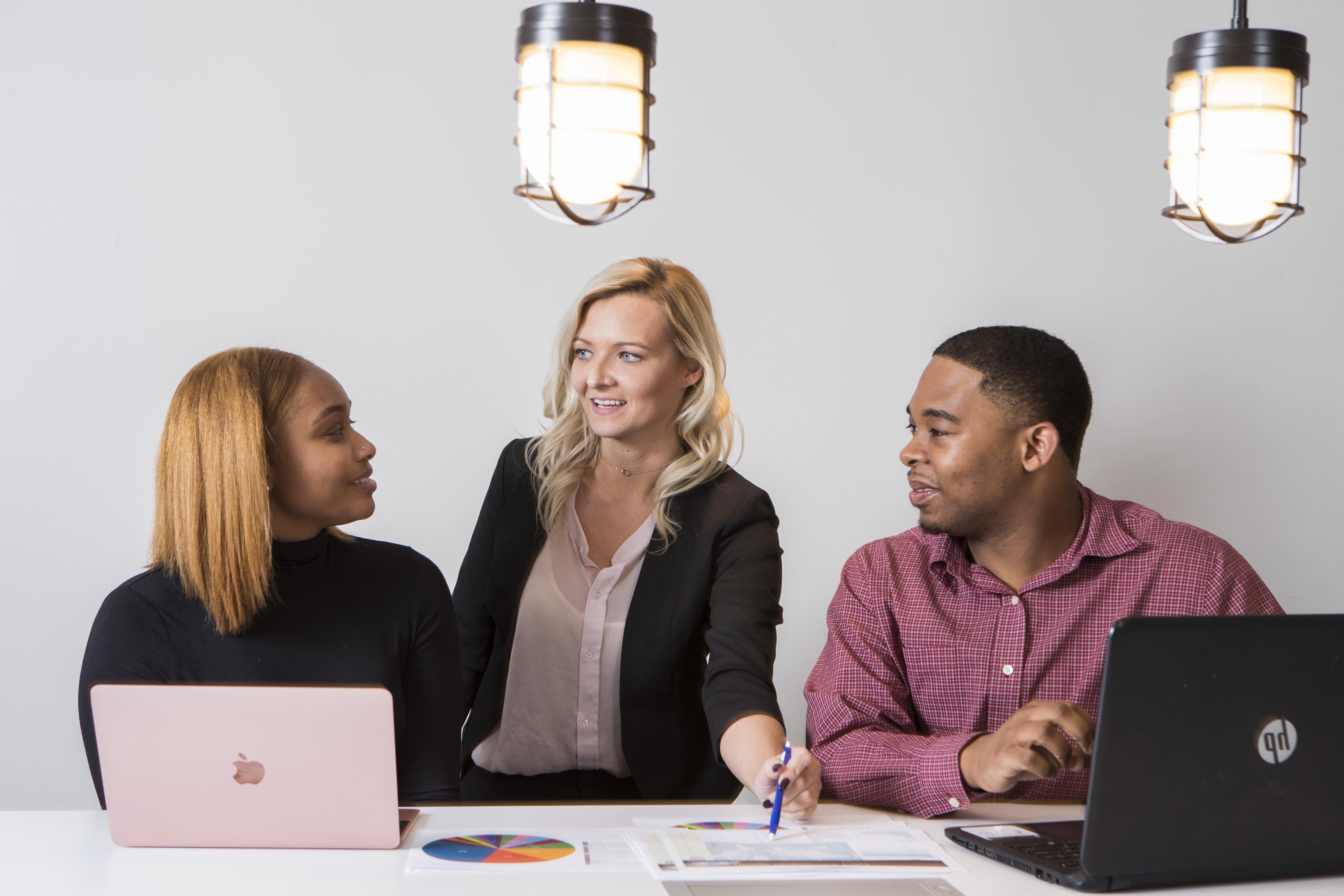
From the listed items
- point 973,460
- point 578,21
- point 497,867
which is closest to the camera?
point 578,21

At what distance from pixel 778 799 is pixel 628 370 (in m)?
0.87

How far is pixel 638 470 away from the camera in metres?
2.12

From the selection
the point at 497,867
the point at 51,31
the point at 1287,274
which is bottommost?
the point at 497,867

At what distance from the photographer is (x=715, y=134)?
8.40ft

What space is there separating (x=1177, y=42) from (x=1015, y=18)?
143 cm

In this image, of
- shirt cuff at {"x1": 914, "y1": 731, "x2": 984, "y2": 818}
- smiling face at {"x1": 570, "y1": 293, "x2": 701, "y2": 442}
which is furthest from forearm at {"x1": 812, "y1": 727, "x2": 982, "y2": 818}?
smiling face at {"x1": 570, "y1": 293, "x2": 701, "y2": 442}

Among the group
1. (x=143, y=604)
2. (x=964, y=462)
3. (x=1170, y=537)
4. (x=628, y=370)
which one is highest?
(x=628, y=370)

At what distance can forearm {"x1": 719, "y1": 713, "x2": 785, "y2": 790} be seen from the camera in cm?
154

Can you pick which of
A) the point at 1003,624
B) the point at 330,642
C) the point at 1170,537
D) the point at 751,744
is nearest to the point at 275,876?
the point at 330,642

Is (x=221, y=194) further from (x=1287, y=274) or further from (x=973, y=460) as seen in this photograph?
(x=1287, y=274)

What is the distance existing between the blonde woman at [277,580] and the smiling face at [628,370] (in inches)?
17.3

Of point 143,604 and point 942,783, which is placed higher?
point 143,604

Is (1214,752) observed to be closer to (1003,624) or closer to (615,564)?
(1003,624)

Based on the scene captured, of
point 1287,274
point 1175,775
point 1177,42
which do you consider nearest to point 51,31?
point 1177,42
